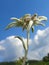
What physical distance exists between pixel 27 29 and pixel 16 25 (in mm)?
1623

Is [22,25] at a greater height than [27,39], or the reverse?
[22,25]

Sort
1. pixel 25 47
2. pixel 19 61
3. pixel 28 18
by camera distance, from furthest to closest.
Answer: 1. pixel 19 61
2. pixel 28 18
3. pixel 25 47

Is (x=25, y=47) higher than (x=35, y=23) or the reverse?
the reverse

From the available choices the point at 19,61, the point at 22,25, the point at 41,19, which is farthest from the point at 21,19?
the point at 19,61

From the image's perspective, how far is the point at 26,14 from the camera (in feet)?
77.4

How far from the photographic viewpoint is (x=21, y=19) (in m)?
23.5

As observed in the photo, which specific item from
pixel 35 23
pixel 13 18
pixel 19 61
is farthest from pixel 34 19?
pixel 19 61

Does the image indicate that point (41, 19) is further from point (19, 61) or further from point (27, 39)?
point (19, 61)

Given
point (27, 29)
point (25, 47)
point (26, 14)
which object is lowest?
point (25, 47)

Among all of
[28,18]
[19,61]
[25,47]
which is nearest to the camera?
[25,47]

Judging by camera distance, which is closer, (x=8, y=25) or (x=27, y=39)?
(x=27, y=39)

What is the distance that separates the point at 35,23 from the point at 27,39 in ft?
7.70

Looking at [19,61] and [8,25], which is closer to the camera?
[8,25]

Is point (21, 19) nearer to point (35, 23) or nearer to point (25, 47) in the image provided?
point (35, 23)
